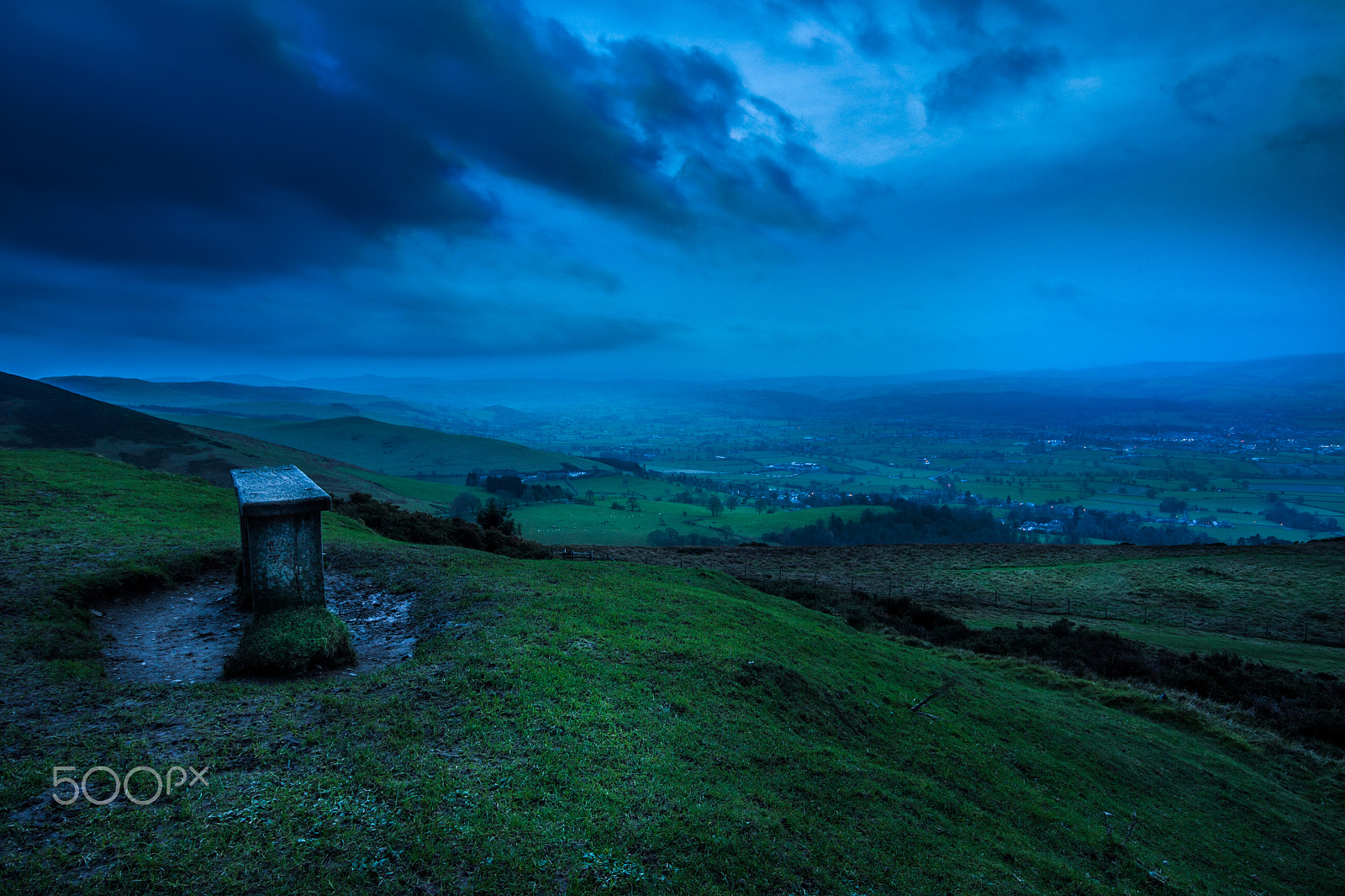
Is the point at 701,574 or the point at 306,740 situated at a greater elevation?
the point at 306,740

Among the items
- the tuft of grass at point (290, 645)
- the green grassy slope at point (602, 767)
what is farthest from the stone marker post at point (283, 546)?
the green grassy slope at point (602, 767)

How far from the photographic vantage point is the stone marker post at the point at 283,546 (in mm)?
10023

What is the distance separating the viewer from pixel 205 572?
14.1m

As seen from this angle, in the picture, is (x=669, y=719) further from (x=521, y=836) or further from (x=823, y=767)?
(x=521, y=836)

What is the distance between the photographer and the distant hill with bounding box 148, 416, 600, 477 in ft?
411

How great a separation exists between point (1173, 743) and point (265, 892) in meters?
19.7

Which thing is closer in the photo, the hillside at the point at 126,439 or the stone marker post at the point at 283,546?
the stone marker post at the point at 283,546

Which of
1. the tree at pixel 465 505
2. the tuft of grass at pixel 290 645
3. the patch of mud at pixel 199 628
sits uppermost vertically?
the tuft of grass at pixel 290 645

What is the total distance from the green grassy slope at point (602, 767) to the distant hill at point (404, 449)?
110 m

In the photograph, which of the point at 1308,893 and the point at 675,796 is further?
the point at 1308,893

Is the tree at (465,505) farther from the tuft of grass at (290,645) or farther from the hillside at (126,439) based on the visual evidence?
the tuft of grass at (290,645)

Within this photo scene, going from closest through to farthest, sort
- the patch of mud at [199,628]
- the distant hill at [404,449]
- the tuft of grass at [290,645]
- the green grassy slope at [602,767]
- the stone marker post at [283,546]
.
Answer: the green grassy slope at [602,767], the tuft of grass at [290,645], the patch of mud at [199,628], the stone marker post at [283,546], the distant hill at [404,449]

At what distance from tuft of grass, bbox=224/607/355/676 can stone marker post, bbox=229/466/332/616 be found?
0.36 metres

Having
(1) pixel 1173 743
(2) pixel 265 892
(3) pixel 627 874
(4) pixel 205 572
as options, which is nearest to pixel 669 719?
(3) pixel 627 874
